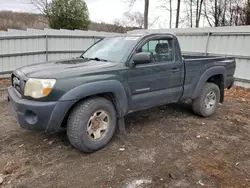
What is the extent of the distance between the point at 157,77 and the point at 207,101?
1772 mm

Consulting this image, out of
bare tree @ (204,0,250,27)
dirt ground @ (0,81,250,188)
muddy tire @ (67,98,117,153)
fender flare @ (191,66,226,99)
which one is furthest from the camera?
bare tree @ (204,0,250,27)

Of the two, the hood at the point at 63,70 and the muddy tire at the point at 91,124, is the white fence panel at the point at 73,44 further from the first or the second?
A: the muddy tire at the point at 91,124

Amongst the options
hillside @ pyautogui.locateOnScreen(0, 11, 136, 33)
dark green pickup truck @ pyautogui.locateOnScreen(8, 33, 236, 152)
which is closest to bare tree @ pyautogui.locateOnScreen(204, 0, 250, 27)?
hillside @ pyautogui.locateOnScreen(0, 11, 136, 33)

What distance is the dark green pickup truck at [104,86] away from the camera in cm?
309

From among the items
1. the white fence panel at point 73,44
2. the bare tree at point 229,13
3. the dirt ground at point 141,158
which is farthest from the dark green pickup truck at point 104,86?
the bare tree at point 229,13

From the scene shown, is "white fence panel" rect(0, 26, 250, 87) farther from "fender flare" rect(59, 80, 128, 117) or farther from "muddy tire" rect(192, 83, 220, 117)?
"fender flare" rect(59, 80, 128, 117)

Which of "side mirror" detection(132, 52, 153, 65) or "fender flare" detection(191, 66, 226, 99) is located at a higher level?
"side mirror" detection(132, 52, 153, 65)

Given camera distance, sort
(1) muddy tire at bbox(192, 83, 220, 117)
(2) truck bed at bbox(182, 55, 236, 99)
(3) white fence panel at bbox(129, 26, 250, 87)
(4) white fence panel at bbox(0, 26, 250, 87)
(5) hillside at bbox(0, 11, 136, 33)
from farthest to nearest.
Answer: (5) hillside at bbox(0, 11, 136, 33) → (4) white fence panel at bbox(0, 26, 250, 87) → (3) white fence panel at bbox(129, 26, 250, 87) → (1) muddy tire at bbox(192, 83, 220, 117) → (2) truck bed at bbox(182, 55, 236, 99)

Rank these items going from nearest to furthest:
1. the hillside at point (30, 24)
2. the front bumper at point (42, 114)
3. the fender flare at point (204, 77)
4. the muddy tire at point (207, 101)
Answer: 1. the front bumper at point (42, 114)
2. the fender flare at point (204, 77)
3. the muddy tire at point (207, 101)
4. the hillside at point (30, 24)

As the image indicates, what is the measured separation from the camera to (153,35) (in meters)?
4.27

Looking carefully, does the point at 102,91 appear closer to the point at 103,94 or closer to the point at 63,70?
the point at 103,94

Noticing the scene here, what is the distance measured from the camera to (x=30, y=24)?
97.7ft

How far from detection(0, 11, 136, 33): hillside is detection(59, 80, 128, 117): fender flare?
21.5 meters

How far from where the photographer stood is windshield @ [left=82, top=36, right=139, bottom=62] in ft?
12.9
